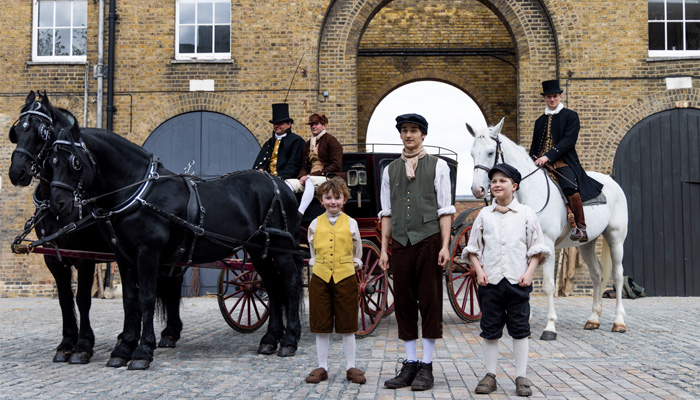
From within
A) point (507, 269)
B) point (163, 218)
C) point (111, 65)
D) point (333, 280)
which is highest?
point (111, 65)

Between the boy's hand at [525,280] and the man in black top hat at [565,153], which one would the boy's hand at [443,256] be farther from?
the man in black top hat at [565,153]

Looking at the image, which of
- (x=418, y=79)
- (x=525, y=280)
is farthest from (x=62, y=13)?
(x=525, y=280)

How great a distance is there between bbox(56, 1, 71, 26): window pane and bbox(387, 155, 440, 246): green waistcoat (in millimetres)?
11572

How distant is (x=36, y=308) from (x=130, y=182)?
6.76m

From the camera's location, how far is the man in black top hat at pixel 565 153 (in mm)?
7996

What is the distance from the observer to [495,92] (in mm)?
20062

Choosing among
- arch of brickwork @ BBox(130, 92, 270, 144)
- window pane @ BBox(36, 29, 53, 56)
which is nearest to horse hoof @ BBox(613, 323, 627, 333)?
arch of brickwork @ BBox(130, 92, 270, 144)

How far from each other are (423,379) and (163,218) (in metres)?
2.55

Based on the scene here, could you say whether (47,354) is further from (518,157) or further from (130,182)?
(518,157)

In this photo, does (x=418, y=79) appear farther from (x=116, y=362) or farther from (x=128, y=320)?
(x=116, y=362)

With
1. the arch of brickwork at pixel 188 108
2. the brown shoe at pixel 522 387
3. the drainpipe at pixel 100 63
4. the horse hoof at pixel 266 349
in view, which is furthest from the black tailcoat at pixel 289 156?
the drainpipe at pixel 100 63

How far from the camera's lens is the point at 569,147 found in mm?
8102

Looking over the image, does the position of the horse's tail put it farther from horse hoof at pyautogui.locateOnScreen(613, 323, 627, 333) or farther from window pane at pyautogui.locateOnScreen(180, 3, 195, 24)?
window pane at pyautogui.locateOnScreen(180, 3, 195, 24)

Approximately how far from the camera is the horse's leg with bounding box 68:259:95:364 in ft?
20.1
